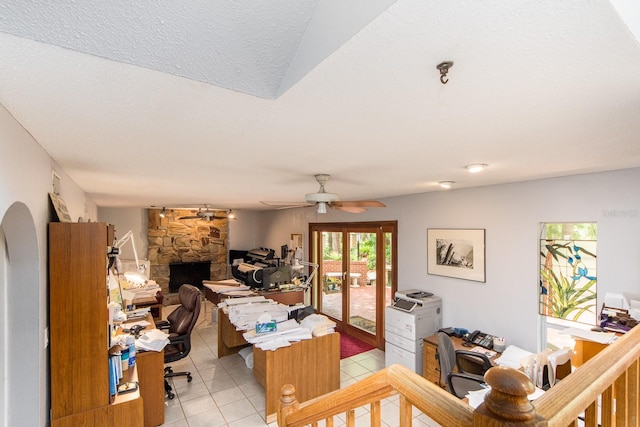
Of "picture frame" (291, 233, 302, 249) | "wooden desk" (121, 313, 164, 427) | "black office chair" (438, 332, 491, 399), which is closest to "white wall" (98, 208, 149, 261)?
"picture frame" (291, 233, 302, 249)

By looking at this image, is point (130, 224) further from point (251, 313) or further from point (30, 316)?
point (30, 316)

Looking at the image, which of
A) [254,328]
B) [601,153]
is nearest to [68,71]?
[601,153]

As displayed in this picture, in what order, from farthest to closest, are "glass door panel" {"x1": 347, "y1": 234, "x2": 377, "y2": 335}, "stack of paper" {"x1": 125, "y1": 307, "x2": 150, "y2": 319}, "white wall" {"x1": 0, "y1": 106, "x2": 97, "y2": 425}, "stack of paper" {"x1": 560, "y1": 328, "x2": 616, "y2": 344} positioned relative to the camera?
"glass door panel" {"x1": 347, "y1": 234, "x2": 377, "y2": 335}, "stack of paper" {"x1": 125, "y1": 307, "x2": 150, "y2": 319}, "stack of paper" {"x1": 560, "y1": 328, "x2": 616, "y2": 344}, "white wall" {"x1": 0, "y1": 106, "x2": 97, "y2": 425}

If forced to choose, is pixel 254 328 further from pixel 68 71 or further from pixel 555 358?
pixel 68 71

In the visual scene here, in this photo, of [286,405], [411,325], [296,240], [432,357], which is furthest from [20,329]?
[296,240]

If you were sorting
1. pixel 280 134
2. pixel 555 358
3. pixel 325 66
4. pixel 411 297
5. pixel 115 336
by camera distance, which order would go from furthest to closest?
pixel 411 297
pixel 115 336
pixel 555 358
pixel 280 134
pixel 325 66

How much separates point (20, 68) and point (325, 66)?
87 cm

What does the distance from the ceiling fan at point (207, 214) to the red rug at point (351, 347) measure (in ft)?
11.8

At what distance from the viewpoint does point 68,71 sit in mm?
914

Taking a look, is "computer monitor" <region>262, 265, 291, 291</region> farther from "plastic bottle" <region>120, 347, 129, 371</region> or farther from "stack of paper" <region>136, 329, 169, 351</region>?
"plastic bottle" <region>120, 347, 129, 371</region>

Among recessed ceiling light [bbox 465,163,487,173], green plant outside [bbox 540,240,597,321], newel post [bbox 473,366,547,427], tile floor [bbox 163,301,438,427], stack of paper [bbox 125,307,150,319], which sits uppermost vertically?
recessed ceiling light [bbox 465,163,487,173]

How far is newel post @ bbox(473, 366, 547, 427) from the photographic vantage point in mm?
504

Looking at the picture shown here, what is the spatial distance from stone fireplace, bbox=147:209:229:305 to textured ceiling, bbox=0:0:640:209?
6248 mm

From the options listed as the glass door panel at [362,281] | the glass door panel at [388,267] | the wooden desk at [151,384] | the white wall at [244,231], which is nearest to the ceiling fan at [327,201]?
the glass door panel at [388,267]
